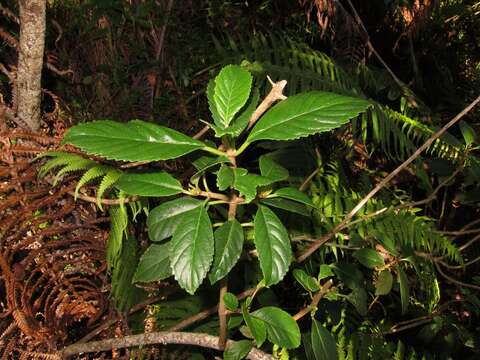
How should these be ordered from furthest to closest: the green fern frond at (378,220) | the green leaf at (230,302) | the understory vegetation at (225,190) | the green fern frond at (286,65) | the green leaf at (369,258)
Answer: the green fern frond at (286,65) < the green fern frond at (378,220) < the green leaf at (369,258) < the green leaf at (230,302) < the understory vegetation at (225,190)

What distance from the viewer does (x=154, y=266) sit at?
980 mm

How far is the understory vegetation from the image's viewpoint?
2.68 feet

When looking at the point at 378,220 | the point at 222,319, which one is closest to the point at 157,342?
the point at 222,319

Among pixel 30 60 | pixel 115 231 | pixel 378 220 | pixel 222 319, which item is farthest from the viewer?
pixel 378 220

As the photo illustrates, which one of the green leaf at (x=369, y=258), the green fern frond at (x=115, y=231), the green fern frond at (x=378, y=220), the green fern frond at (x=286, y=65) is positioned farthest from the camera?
the green fern frond at (x=286, y=65)

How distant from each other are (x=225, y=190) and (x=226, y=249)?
0.40ft

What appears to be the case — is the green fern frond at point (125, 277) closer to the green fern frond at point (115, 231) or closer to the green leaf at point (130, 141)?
the green fern frond at point (115, 231)

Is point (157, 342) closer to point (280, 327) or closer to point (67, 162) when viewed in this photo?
point (280, 327)

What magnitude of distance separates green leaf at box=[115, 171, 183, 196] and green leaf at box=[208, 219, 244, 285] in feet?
0.38

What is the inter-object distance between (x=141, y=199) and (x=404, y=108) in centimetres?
176

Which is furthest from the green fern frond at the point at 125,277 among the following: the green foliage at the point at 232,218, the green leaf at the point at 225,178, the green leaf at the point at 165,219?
the green leaf at the point at 225,178

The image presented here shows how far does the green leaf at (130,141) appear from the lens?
0.73 metres

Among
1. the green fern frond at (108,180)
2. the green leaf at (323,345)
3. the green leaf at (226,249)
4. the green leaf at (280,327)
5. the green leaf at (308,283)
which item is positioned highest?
the green fern frond at (108,180)

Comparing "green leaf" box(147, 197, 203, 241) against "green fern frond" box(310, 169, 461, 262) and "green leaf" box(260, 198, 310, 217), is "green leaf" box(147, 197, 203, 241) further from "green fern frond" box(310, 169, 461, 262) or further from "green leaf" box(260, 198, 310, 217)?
"green fern frond" box(310, 169, 461, 262)
